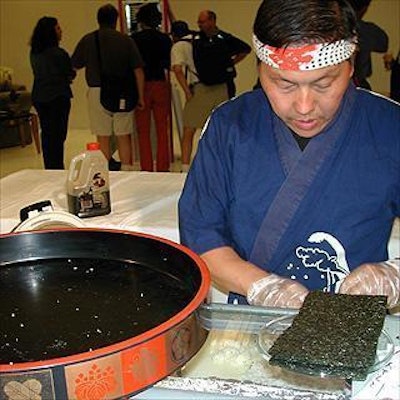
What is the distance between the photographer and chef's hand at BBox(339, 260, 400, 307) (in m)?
1.06

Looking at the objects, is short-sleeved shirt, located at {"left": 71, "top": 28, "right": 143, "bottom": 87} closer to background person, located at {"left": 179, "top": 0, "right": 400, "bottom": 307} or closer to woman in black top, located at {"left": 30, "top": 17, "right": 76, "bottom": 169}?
woman in black top, located at {"left": 30, "top": 17, "right": 76, "bottom": 169}

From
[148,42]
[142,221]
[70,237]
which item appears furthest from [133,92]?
[70,237]

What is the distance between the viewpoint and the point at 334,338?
2.20ft

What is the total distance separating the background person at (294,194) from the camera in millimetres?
1160

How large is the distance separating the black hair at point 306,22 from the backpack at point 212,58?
3.61 m

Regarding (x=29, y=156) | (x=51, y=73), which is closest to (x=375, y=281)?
(x=51, y=73)

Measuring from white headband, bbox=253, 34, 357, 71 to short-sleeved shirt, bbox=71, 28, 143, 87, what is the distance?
3249mm

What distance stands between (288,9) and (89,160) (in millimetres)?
1084

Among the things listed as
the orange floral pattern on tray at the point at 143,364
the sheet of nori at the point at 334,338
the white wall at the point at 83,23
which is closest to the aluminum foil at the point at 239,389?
the sheet of nori at the point at 334,338

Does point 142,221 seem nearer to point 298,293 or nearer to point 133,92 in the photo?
point 298,293

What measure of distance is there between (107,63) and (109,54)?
2.4 inches

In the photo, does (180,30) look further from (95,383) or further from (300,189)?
(95,383)

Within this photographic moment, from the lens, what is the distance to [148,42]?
4.49m

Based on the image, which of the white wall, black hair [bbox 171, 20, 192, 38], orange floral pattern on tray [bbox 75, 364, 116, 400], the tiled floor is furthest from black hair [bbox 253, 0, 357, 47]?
the white wall
